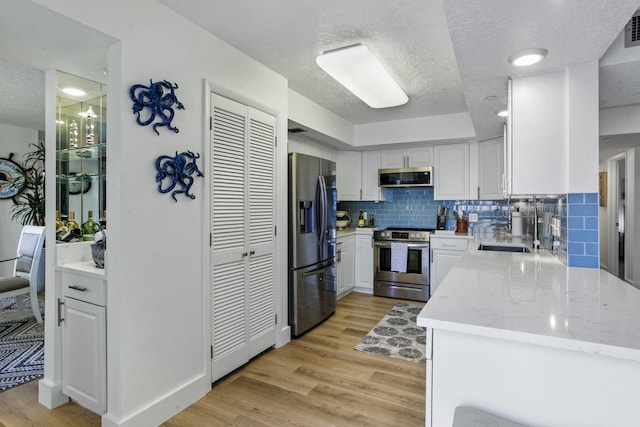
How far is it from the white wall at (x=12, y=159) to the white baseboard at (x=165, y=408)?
481 cm

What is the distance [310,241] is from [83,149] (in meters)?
1.99

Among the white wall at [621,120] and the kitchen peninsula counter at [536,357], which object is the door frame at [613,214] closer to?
the white wall at [621,120]

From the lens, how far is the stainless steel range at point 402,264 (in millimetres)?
4496

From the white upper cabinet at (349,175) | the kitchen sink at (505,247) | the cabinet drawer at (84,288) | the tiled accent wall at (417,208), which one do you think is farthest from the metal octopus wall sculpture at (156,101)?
the tiled accent wall at (417,208)

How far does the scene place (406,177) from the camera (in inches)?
189

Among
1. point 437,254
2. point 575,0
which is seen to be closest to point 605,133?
point 437,254

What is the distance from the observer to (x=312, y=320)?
346 cm

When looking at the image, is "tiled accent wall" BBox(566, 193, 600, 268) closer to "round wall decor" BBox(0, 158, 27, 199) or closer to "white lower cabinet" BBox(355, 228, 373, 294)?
"white lower cabinet" BBox(355, 228, 373, 294)

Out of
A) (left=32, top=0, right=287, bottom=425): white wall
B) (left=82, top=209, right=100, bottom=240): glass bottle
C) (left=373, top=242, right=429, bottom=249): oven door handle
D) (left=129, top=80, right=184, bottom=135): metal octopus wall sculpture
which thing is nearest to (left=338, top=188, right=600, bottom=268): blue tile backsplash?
(left=373, top=242, right=429, bottom=249): oven door handle

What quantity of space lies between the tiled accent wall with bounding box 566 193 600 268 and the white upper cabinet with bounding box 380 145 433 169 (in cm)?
280

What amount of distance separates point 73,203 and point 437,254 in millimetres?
3872

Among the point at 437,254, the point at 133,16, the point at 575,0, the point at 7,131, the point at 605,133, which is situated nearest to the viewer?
the point at 575,0

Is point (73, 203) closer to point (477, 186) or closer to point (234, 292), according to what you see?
point (234, 292)

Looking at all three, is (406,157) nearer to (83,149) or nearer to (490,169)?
(490,169)
